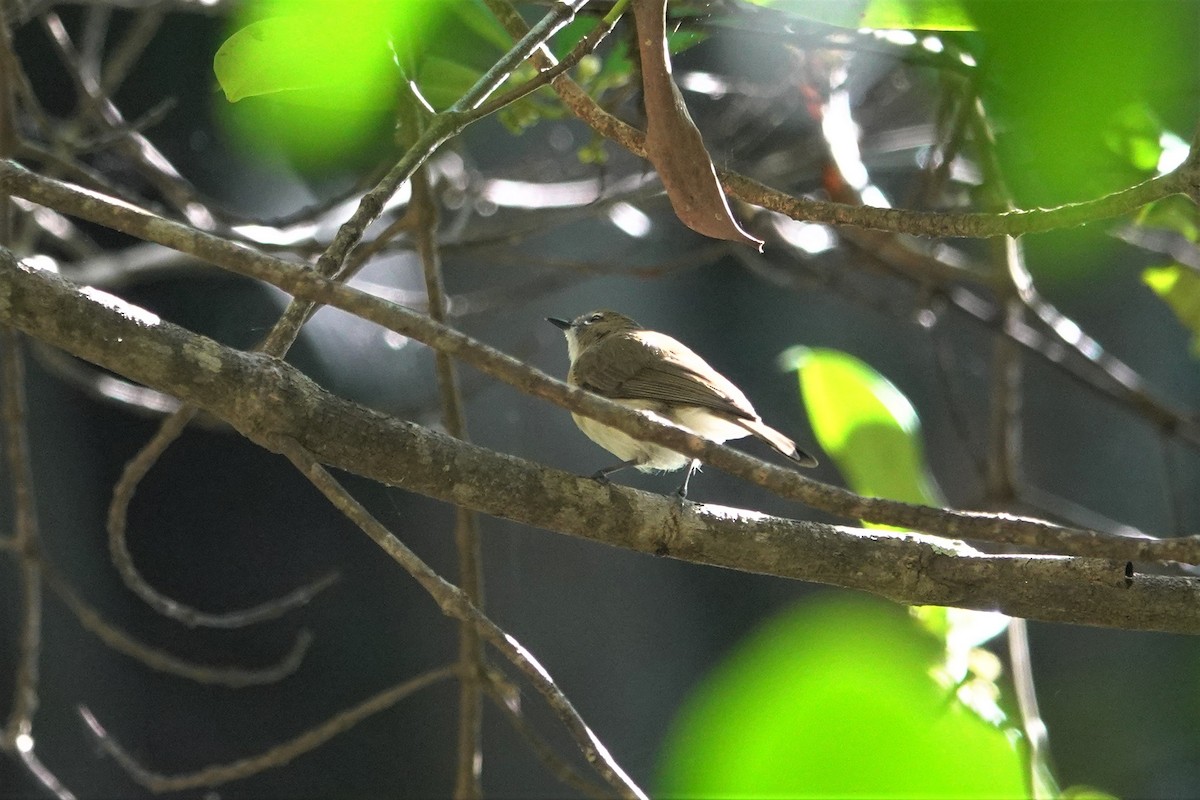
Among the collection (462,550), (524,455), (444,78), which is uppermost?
(444,78)

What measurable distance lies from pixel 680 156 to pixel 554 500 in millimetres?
465

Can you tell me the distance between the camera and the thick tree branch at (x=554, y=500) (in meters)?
1.16

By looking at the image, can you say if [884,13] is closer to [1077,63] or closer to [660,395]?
[1077,63]

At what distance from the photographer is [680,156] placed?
122 centimetres

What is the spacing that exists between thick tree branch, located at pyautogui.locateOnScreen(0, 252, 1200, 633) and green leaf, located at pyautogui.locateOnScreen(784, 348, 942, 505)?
2.85 ft

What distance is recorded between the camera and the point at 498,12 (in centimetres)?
176

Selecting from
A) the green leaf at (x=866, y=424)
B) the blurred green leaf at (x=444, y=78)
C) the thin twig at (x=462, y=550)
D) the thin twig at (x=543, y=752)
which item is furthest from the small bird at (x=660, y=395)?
the blurred green leaf at (x=444, y=78)

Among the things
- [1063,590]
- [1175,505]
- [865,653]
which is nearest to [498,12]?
[1063,590]

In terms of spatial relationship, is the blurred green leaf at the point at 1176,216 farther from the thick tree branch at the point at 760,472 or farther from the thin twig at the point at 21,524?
the thin twig at the point at 21,524

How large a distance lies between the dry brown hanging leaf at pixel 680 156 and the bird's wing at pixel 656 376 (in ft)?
4.07

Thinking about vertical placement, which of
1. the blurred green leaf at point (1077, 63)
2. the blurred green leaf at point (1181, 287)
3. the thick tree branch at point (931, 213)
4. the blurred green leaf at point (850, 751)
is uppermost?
the blurred green leaf at point (1181, 287)

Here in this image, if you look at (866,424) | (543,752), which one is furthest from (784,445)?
(543,752)

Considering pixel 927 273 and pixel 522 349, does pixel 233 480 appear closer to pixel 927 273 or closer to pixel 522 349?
pixel 522 349

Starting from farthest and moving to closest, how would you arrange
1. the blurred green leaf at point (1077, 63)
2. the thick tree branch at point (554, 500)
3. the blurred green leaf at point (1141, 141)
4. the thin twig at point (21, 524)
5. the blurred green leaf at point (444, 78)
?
the blurred green leaf at point (444, 78)
the blurred green leaf at point (1141, 141)
the thin twig at point (21, 524)
the blurred green leaf at point (1077, 63)
the thick tree branch at point (554, 500)
